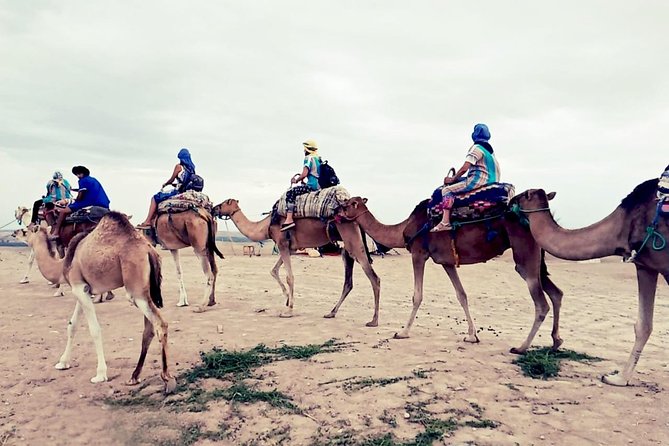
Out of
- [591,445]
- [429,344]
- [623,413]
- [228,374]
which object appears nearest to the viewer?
[591,445]

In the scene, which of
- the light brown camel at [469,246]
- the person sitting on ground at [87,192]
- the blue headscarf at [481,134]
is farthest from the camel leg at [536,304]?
the person sitting on ground at [87,192]

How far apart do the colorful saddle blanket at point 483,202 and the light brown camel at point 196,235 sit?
17.8ft

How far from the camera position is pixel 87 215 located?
32.8ft

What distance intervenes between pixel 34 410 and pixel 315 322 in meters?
4.94

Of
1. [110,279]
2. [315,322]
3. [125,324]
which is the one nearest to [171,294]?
[125,324]

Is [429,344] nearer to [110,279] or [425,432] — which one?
[425,432]

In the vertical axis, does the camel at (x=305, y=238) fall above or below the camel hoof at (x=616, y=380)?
above

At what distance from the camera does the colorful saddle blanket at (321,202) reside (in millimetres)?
9641

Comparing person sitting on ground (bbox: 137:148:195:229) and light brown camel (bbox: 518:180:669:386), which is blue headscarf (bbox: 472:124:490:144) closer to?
light brown camel (bbox: 518:180:669:386)

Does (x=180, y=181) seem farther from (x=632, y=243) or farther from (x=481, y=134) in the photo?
(x=632, y=243)

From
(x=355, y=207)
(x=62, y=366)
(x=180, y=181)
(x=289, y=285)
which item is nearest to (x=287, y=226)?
(x=289, y=285)

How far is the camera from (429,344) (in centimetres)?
757

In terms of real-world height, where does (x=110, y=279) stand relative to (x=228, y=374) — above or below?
above

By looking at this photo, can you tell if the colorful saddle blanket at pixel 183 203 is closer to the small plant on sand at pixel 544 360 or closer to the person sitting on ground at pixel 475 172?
the person sitting on ground at pixel 475 172
